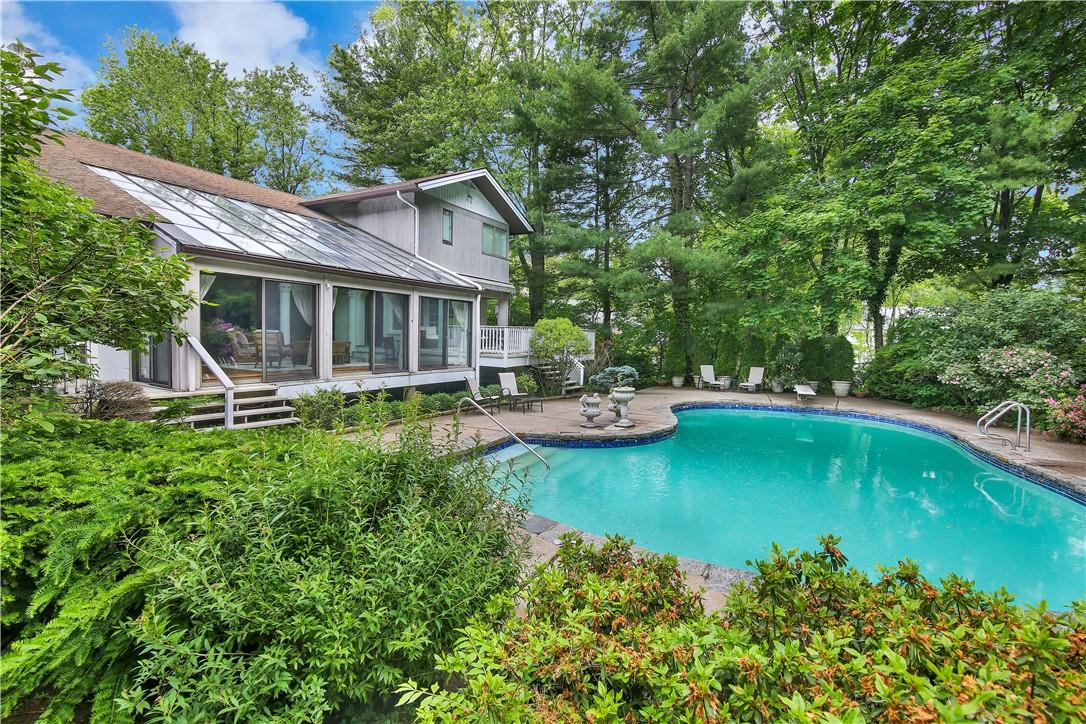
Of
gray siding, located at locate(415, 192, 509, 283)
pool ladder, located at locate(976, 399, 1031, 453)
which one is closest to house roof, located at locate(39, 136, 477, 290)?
gray siding, located at locate(415, 192, 509, 283)

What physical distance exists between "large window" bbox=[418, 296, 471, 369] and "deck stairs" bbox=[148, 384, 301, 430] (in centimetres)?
367

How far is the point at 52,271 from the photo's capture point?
3.08 metres

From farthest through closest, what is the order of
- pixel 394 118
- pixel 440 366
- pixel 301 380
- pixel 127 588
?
pixel 394 118 → pixel 440 366 → pixel 301 380 → pixel 127 588

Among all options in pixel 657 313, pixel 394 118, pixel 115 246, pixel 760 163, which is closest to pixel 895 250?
pixel 760 163

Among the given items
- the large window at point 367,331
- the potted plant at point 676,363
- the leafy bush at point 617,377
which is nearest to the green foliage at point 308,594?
the large window at point 367,331

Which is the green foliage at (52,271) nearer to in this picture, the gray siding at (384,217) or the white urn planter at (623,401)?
the white urn planter at (623,401)

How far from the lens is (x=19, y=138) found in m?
2.88

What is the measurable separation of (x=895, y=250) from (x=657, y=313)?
7847 millimetres

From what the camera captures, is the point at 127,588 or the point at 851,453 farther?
the point at 851,453

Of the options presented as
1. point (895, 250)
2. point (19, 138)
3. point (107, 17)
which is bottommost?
point (19, 138)

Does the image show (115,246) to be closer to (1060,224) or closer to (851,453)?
(851,453)

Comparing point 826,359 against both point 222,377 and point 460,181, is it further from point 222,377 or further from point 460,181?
point 222,377

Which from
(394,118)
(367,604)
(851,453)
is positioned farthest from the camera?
(394,118)

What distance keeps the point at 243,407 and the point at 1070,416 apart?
→ 15228 millimetres
